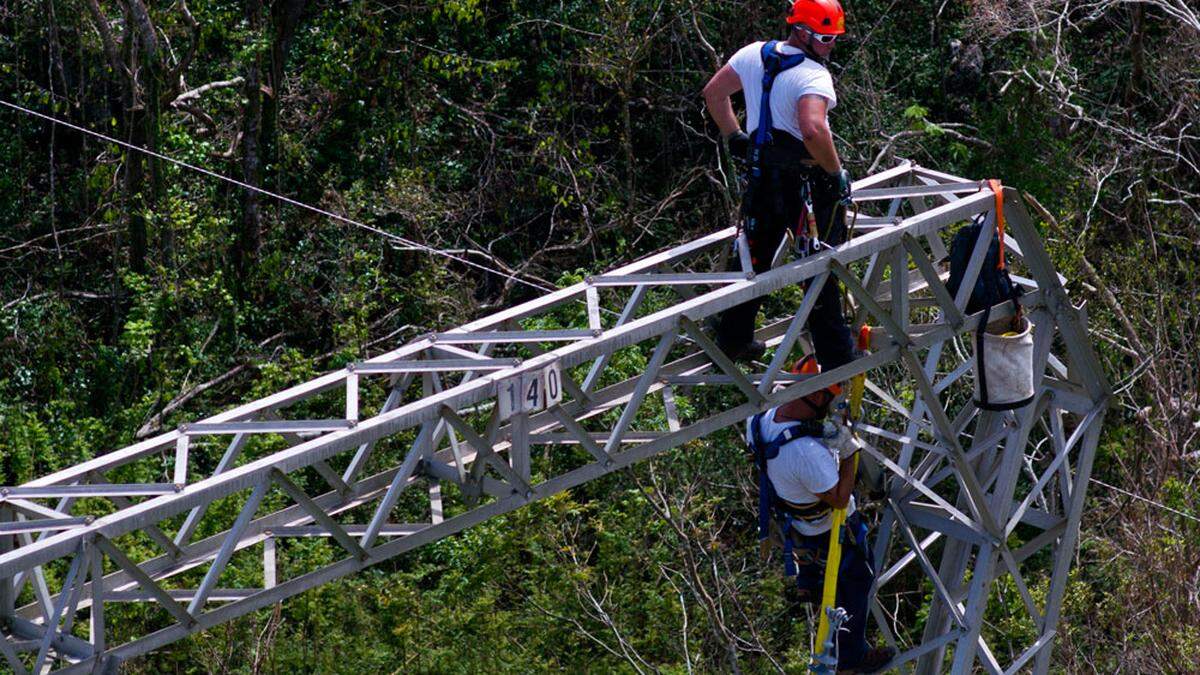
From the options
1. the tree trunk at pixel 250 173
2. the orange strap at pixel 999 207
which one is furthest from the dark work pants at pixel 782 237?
the tree trunk at pixel 250 173

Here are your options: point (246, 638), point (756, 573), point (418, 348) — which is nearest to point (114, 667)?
point (418, 348)

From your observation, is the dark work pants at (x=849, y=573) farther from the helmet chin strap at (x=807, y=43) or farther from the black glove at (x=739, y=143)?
the helmet chin strap at (x=807, y=43)

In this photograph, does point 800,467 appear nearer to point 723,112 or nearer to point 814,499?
point 814,499

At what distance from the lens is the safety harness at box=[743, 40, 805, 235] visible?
878cm

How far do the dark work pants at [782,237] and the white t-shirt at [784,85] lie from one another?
30 centimetres

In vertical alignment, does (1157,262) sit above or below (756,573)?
above

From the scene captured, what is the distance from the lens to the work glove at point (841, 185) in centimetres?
897

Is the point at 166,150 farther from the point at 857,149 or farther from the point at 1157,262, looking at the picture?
the point at 1157,262

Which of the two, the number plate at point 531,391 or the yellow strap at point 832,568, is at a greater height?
the number plate at point 531,391

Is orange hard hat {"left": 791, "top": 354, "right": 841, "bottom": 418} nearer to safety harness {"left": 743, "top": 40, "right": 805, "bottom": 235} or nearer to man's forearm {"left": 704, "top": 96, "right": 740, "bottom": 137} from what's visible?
safety harness {"left": 743, "top": 40, "right": 805, "bottom": 235}

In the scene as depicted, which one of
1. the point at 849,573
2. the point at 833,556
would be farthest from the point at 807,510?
the point at 849,573

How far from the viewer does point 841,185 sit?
9023mm

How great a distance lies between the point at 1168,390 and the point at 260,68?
9.97 metres

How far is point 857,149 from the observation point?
18.6 m
